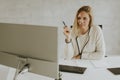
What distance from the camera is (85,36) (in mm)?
2361

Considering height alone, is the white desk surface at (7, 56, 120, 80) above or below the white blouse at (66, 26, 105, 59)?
below

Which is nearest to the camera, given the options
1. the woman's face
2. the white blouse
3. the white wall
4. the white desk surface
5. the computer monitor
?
the computer monitor

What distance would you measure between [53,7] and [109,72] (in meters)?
1.86

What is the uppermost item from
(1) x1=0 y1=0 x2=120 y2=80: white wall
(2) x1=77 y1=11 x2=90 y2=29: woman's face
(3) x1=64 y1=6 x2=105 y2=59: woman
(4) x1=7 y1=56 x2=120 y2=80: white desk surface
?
(1) x1=0 y1=0 x2=120 y2=80: white wall

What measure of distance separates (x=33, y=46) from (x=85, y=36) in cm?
122

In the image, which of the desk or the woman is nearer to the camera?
the desk

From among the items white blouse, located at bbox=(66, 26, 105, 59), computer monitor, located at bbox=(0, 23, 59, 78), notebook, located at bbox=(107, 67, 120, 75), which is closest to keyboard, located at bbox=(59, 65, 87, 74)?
notebook, located at bbox=(107, 67, 120, 75)

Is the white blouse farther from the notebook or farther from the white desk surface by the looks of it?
the notebook

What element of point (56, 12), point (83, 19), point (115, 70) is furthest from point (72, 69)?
point (56, 12)

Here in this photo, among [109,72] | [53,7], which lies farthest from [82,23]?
[53,7]

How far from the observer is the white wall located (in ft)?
10.6

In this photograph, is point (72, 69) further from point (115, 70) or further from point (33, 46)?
point (33, 46)

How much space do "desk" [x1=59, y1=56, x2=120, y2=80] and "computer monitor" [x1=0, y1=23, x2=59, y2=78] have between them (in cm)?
38

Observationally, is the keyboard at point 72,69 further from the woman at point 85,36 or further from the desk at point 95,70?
the woman at point 85,36
